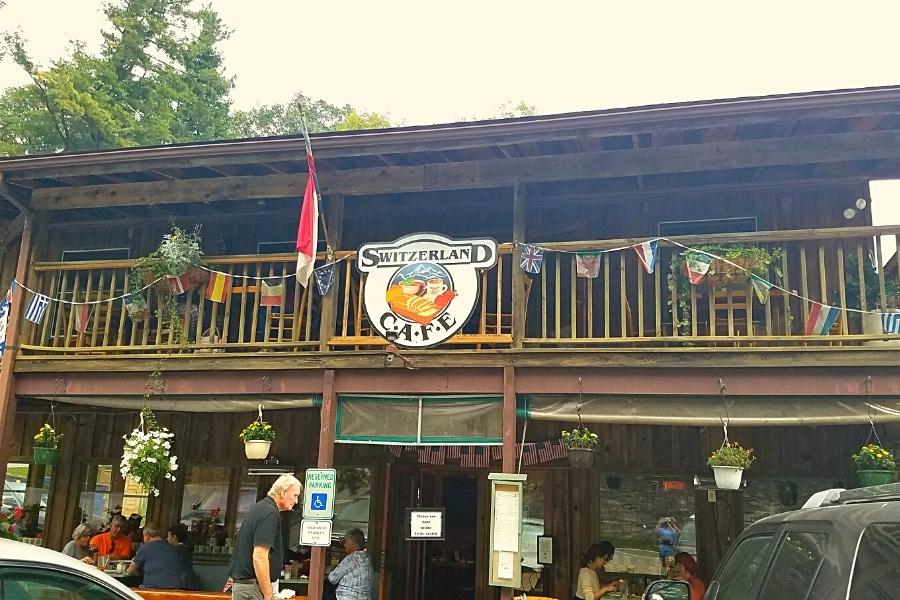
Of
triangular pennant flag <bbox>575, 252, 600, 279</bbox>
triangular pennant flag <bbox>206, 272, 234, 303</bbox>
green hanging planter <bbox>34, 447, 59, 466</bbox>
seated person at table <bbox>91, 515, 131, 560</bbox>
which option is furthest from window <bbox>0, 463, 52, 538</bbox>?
triangular pennant flag <bbox>575, 252, 600, 279</bbox>

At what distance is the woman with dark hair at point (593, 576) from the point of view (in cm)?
873

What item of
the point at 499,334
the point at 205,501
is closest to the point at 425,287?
the point at 499,334

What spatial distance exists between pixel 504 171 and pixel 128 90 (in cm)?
2297

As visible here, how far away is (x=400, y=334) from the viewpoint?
28.0 feet

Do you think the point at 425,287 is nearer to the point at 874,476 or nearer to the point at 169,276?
the point at 169,276

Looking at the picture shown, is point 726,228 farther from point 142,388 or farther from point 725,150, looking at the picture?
point 142,388

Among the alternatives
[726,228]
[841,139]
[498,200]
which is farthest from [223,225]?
[841,139]

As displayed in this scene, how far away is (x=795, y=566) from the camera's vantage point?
3.09 metres

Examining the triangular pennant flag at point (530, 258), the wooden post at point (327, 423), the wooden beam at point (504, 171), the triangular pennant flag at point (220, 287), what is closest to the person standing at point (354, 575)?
the wooden post at point (327, 423)

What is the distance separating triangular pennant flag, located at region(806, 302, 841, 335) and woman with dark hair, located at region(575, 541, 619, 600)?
10.5 feet

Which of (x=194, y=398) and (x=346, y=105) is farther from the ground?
(x=346, y=105)

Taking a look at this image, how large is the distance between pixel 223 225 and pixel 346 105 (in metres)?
34.7

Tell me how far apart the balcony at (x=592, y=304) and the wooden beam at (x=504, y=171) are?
859 millimetres

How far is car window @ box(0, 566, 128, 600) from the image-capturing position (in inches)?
126
